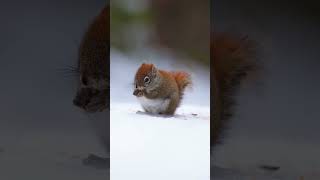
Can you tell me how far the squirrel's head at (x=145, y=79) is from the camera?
2.21m

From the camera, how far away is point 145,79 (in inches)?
87.1

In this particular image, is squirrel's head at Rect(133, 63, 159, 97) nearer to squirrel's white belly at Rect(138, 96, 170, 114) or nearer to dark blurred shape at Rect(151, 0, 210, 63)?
squirrel's white belly at Rect(138, 96, 170, 114)

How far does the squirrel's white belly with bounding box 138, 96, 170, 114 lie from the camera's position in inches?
Result: 87.5

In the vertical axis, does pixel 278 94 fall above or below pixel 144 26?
below

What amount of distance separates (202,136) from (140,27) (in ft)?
2.30

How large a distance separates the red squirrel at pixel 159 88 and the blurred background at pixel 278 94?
0.33 m

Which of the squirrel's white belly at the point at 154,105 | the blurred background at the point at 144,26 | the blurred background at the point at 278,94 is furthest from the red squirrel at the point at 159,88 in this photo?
the blurred background at the point at 278,94

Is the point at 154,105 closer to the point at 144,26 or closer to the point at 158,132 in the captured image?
the point at 158,132

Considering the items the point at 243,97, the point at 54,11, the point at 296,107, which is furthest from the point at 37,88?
the point at 296,107

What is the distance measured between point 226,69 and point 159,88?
15.4 inches

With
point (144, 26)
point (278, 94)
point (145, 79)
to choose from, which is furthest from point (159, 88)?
point (278, 94)

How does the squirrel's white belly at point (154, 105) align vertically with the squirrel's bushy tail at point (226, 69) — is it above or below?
below

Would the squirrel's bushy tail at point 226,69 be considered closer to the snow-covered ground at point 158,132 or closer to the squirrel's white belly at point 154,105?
the snow-covered ground at point 158,132

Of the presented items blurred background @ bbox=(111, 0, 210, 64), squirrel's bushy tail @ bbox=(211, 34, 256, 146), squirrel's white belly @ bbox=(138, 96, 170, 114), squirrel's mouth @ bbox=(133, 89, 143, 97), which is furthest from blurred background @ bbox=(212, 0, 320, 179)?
squirrel's mouth @ bbox=(133, 89, 143, 97)
